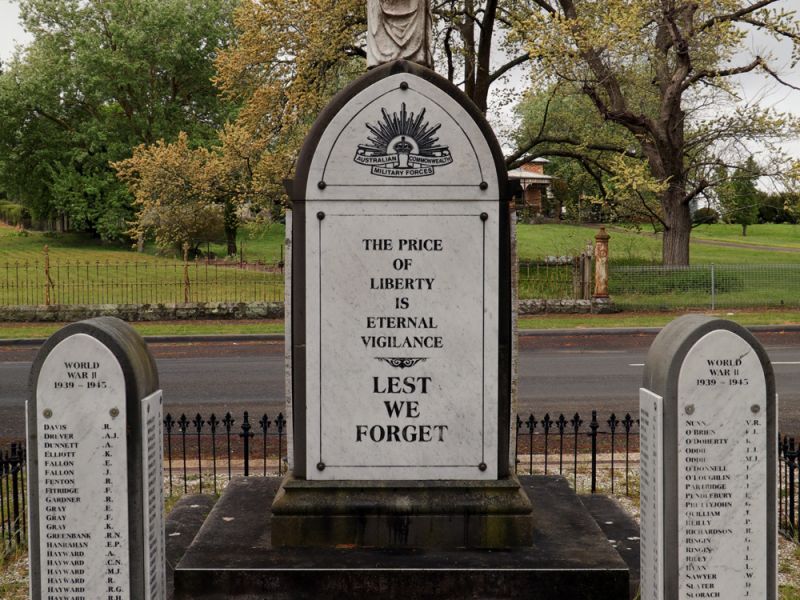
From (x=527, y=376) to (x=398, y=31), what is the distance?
994 cm

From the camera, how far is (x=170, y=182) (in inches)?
1051

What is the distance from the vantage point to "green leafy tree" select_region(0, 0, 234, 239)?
144ft

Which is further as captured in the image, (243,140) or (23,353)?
(243,140)

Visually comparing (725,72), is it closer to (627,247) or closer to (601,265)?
(601,265)

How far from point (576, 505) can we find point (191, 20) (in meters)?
41.9

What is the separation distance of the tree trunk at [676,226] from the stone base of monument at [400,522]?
23.0 meters

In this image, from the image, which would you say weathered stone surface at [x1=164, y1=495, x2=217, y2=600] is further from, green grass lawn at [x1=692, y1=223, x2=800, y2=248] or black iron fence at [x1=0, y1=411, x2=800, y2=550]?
green grass lawn at [x1=692, y1=223, x2=800, y2=248]

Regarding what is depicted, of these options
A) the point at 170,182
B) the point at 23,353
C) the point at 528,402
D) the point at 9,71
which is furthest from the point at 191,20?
the point at 528,402

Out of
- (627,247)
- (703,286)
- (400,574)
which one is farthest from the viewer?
(627,247)

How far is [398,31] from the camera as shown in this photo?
6.05 metres

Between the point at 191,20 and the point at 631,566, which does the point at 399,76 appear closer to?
the point at 631,566

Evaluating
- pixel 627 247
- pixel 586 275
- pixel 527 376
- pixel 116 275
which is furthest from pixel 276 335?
pixel 627 247

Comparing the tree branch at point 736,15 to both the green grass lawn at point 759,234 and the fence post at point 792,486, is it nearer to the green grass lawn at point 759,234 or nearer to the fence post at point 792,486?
the fence post at point 792,486

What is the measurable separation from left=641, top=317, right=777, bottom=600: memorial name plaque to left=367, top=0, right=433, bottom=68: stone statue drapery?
97.1 inches
